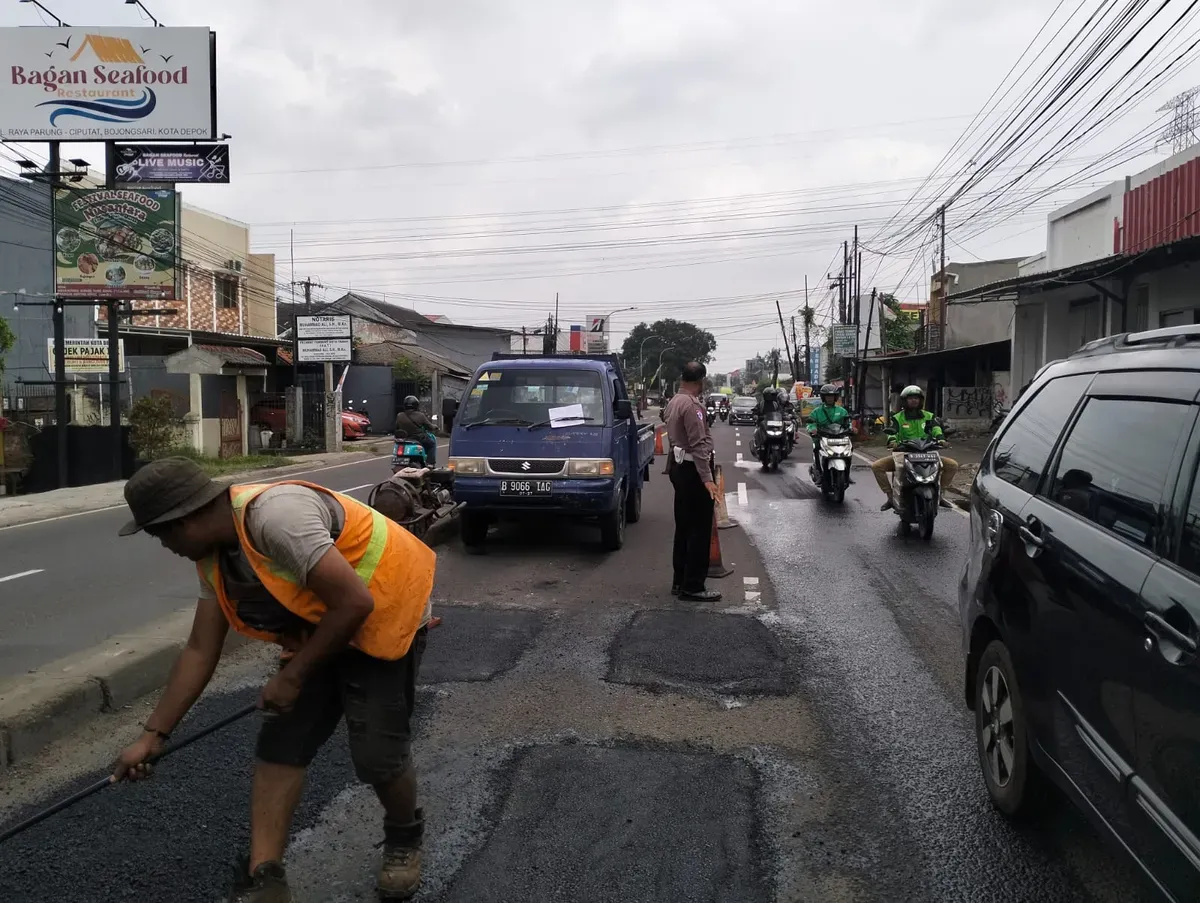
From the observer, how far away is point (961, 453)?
81.1 feet

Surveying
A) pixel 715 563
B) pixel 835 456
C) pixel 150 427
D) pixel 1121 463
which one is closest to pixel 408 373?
pixel 150 427

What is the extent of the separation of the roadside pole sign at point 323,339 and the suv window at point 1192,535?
31.7 metres

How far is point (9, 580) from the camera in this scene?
31.5ft

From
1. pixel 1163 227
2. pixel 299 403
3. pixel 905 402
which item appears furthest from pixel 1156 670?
pixel 299 403

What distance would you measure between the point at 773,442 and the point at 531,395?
11087 millimetres

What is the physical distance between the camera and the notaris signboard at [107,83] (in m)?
21.5

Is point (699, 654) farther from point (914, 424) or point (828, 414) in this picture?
point (828, 414)

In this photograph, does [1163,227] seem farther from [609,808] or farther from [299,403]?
[299,403]

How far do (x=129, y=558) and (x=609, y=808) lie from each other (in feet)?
28.6

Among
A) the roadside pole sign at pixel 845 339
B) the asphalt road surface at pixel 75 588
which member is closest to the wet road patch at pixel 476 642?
the asphalt road surface at pixel 75 588

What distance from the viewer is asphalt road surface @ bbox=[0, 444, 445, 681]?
674 centimetres

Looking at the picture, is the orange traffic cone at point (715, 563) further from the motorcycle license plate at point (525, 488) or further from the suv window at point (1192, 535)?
the suv window at point (1192, 535)

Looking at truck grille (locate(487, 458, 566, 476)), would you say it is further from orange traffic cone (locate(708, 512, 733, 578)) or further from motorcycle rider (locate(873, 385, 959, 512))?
motorcycle rider (locate(873, 385, 959, 512))

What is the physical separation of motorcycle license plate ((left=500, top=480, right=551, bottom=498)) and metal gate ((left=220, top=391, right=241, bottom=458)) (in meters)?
21.9
